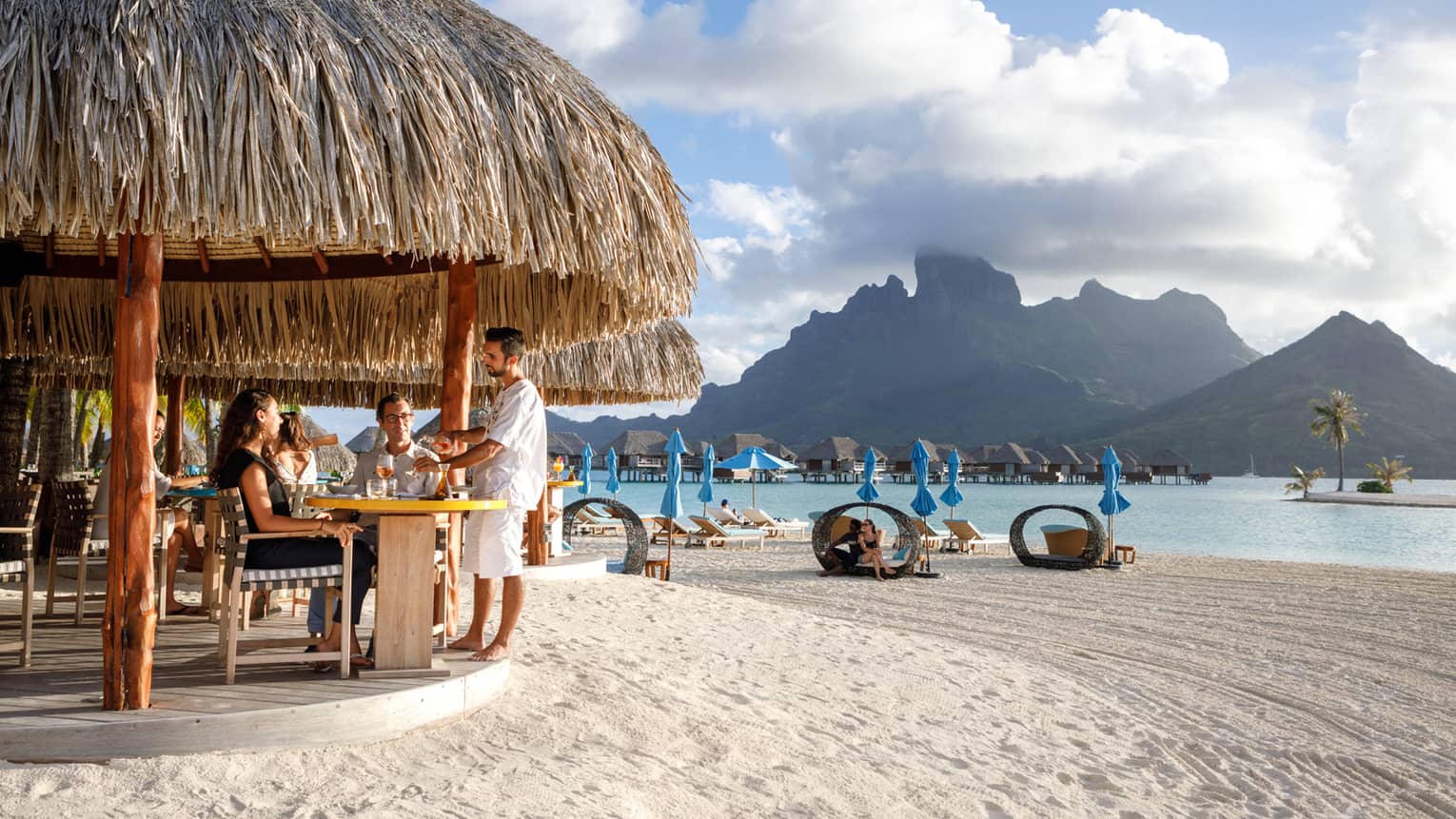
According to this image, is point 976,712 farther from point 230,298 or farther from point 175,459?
point 175,459

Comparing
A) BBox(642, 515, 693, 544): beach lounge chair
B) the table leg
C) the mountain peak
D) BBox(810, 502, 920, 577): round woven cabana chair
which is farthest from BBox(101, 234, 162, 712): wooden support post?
the mountain peak

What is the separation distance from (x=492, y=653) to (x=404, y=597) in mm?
530

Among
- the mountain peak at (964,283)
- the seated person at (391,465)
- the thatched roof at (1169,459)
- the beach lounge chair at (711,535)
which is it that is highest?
the mountain peak at (964,283)

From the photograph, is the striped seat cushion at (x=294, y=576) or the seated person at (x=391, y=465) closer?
the striped seat cushion at (x=294, y=576)

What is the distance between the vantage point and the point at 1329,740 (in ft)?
16.0

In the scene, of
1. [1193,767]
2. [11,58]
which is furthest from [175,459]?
[1193,767]

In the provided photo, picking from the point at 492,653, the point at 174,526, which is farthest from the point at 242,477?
the point at 174,526

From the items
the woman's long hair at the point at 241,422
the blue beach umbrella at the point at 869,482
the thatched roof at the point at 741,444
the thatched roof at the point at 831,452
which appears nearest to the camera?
the woman's long hair at the point at 241,422

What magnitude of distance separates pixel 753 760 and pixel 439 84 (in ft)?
8.98

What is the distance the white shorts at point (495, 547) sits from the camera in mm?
3967

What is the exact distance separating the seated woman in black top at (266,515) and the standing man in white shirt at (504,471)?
0.42 meters

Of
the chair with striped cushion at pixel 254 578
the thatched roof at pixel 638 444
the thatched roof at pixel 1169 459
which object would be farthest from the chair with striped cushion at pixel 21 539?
the thatched roof at pixel 1169 459

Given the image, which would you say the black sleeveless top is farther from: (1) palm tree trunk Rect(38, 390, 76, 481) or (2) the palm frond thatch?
(1) palm tree trunk Rect(38, 390, 76, 481)

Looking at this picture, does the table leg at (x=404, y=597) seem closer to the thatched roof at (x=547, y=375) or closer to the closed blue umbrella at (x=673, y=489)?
the thatched roof at (x=547, y=375)
